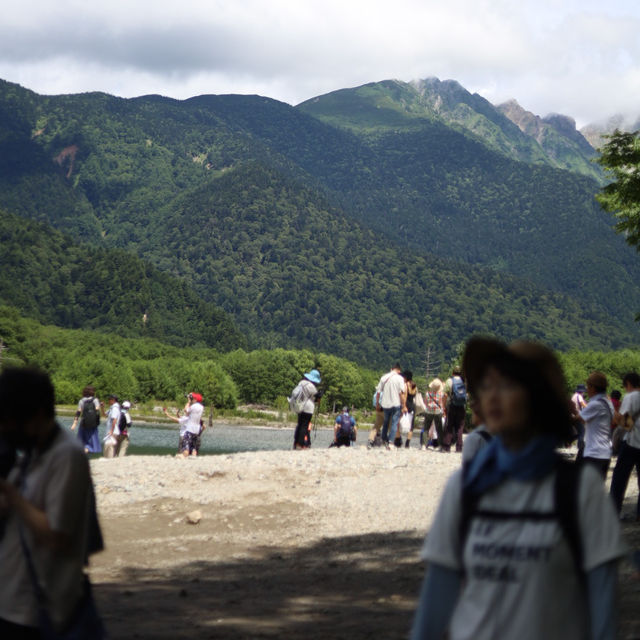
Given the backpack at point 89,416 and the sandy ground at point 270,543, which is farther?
the backpack at point 89,416

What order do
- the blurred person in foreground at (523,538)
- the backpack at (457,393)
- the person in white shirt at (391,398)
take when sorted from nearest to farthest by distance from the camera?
the blurred person in foreground at (523,538), the backpack at (457,393), the person in white shirt at (391,398)

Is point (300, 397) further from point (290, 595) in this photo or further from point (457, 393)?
point (290, 595)

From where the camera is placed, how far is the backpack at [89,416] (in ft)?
64.8

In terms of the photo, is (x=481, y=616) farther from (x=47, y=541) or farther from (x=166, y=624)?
(x=166, y=624)

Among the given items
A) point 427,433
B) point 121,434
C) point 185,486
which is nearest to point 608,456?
point 185,486

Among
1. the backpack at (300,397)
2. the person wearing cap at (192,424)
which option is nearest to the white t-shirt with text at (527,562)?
the backpack at (300,397)

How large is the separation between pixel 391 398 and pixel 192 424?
13.6ft

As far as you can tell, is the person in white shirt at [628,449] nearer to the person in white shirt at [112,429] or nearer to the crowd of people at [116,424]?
the crowd of people at [116,424]

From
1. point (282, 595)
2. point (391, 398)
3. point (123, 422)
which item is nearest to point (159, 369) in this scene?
point (123, 422)

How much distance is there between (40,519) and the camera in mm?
3598

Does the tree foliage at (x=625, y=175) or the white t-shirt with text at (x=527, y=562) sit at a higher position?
the tree foliage at (x=625, y=175)

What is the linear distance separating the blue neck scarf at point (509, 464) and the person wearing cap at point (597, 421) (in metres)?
8.82

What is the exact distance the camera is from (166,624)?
8.51 meters

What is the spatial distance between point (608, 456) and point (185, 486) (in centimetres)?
699
